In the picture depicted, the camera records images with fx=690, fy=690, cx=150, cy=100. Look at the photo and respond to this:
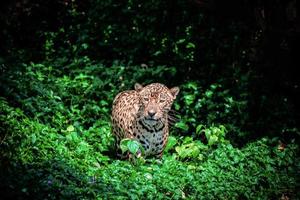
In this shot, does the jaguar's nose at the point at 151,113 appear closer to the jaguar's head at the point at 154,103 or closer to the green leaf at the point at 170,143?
the jaguar's head at the point at 154,103

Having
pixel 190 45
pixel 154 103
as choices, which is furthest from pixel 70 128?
pixel 190 45

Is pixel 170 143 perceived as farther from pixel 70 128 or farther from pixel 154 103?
pixel 70 128

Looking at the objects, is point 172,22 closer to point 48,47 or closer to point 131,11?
point 131,11

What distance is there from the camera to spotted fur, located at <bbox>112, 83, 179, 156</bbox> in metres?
9.30

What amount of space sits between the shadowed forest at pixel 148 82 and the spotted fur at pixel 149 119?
26cm

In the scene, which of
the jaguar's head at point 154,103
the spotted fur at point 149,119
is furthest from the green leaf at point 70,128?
the jaguar's head at point 154,103

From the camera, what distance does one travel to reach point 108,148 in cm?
1005

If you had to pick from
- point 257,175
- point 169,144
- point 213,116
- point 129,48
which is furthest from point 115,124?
point 129,48

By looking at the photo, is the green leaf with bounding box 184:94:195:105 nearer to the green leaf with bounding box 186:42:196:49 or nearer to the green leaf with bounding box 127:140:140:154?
the green leaf with bounding box 186:42:196:49

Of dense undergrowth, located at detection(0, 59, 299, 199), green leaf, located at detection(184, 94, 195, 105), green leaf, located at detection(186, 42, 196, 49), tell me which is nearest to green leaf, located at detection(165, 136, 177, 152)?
dense undergrowth, located at detection(0, 59, 299, 199)

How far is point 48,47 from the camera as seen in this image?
43.4 feet

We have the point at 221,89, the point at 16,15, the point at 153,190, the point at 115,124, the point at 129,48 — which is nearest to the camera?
the point at 153,190

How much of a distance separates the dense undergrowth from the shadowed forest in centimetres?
2

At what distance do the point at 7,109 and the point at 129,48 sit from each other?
4468 millimetres
